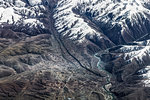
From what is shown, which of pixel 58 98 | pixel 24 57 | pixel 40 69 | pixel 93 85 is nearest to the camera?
pixel 58 98

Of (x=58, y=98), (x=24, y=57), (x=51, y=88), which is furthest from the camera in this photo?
(x=24, y=57)

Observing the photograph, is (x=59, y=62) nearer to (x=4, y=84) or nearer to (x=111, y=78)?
(x=111, y=78)

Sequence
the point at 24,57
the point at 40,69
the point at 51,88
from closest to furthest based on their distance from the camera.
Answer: the point at 51,88
the point at 40,69
the point at 24,57

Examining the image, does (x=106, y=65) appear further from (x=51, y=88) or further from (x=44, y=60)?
(x=51, y=88)

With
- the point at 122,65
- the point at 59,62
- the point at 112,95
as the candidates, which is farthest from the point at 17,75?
the point at 122,65

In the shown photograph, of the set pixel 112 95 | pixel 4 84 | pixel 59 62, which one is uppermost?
pixel 59 62

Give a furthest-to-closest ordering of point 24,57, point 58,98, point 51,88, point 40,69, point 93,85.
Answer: point 24,57, point 40,69, point 93,85, point 51,88, point 58,98

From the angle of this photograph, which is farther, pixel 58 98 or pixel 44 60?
pixel 44 60

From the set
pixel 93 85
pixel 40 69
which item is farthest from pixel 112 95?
pixel 40 69

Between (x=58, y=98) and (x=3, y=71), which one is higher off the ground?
(x=3, y=71)
